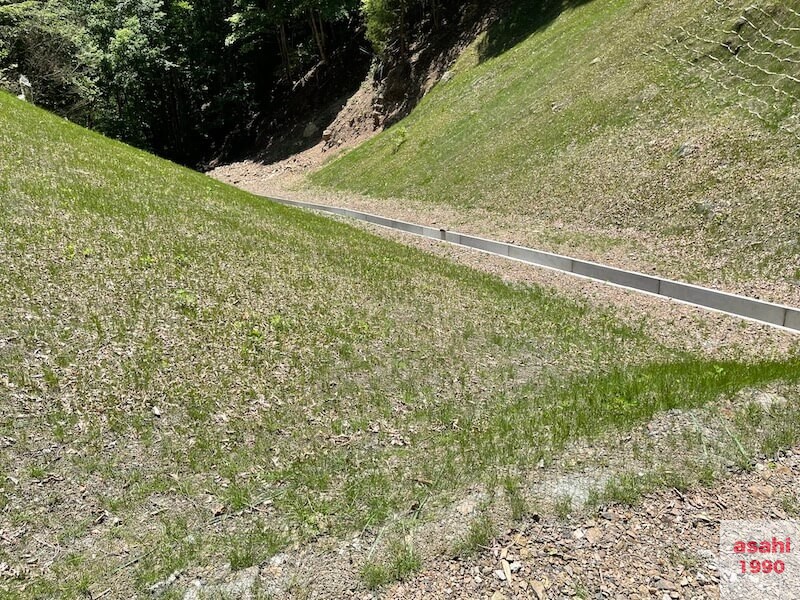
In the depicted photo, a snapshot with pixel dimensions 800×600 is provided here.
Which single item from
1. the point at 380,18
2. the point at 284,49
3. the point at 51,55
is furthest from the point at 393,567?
the point at 284,49

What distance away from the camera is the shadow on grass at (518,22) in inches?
1102

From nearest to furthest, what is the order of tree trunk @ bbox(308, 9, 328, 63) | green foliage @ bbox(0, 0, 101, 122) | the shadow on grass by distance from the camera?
the shadow on grass < green foliage @ bbox(0, 0, 101, 122) < tree trunk @ bbox(308, 9, 328, 63)

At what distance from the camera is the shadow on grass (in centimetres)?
2800

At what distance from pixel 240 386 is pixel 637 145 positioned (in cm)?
1399

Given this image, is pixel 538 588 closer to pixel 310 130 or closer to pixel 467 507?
pixel 467 507

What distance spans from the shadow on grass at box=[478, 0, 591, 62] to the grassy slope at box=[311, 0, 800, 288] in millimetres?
1411

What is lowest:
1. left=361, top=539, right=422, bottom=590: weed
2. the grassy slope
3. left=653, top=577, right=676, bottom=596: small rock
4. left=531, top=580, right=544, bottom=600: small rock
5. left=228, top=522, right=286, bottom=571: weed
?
left=653, top=577, right=676, bottom=596: small rock

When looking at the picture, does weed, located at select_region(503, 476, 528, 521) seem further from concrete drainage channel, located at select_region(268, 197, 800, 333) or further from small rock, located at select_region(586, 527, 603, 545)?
concrete drainage channel, located at select_region(268, 197, 800, 333)

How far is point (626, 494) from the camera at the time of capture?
509 cm

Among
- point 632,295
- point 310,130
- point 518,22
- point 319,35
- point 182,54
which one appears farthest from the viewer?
point 182,54

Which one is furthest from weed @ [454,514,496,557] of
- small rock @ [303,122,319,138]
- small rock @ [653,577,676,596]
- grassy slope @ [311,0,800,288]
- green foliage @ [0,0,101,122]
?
small rock @ [303,122,319,138]

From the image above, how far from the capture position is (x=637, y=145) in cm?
1605

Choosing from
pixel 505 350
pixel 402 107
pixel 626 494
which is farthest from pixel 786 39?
pixel 402 107

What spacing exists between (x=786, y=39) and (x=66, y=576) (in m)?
19.7
